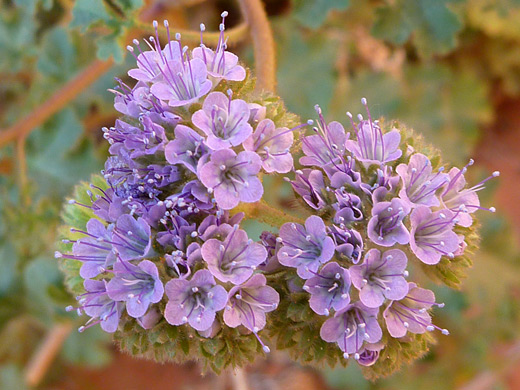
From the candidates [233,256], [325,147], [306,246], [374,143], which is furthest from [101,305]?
[374,143]

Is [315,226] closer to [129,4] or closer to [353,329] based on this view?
[353,329]

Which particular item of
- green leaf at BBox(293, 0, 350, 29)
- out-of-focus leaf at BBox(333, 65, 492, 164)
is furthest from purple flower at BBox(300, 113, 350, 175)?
out-of-focus leaf at BBox(333, 65, 492, 164)

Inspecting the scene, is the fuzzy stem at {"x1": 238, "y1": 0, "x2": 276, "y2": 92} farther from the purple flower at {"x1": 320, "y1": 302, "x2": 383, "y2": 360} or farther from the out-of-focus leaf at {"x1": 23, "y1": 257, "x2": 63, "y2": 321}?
the out-of-focus leaf at {"x1": 23, "y1": 257, "x2": 63, "y2": 321}

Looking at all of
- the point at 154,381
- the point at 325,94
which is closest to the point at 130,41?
the point at 325,94

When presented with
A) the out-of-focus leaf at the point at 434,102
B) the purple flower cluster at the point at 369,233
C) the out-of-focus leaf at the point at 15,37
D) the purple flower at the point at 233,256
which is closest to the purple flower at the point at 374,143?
the purple flower cluster at the point at 369,233

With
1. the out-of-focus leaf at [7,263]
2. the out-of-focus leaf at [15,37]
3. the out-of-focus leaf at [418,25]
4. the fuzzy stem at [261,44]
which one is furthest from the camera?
the out-of-focus leaf at [15,37]

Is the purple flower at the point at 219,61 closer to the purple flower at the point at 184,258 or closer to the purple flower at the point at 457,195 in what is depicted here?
the purple flower at the point at 184,258
